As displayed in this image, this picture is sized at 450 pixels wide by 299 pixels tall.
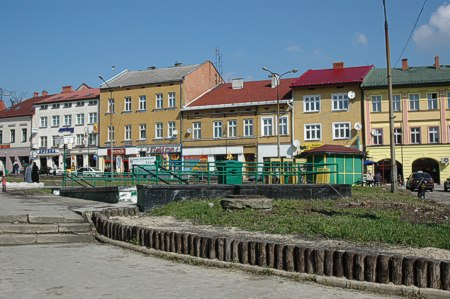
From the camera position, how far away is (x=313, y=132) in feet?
169

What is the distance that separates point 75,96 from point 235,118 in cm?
2285

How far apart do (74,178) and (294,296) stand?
23.2 m

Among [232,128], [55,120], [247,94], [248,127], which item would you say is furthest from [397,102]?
[55,120]

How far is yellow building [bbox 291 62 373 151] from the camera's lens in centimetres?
4991

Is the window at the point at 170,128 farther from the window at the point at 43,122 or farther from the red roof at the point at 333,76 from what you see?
the window at the point at 43,122

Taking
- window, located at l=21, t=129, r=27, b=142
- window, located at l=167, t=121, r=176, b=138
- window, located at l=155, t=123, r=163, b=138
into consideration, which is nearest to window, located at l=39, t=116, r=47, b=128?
window, located at l=21, t=129, r=27, b=142

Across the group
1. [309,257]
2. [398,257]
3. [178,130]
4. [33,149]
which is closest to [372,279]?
[398,257]

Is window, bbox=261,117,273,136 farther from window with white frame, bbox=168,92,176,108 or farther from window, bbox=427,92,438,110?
window, bbox=427,92,438,110

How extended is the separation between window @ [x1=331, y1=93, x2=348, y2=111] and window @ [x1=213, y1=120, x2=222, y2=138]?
12.0 metres

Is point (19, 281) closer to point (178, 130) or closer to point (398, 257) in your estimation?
point (398, 257)

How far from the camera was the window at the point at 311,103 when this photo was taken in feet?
169

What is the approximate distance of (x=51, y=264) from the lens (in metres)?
9.94

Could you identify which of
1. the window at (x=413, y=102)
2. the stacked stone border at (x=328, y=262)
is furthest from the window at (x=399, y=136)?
the stacked stone border at (x=328, y=262)

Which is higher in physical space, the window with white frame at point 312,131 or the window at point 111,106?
the window at point 111,106
